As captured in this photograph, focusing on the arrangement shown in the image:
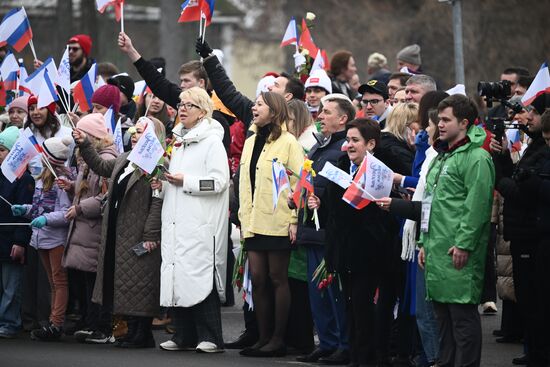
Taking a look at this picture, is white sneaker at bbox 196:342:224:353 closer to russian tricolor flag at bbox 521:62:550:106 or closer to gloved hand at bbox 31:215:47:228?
gloved hand at bbox 31:215:47:228

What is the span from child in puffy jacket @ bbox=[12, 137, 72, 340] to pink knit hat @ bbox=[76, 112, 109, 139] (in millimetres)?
387

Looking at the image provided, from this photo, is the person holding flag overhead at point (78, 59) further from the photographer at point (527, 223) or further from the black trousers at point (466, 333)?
the black trousers at point (466, 333)

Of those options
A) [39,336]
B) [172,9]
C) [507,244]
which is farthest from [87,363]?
[172,9]

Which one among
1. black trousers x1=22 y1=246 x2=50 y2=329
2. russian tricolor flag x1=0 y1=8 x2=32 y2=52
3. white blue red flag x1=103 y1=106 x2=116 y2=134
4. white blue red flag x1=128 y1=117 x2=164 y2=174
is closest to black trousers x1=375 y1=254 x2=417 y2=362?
white blue red flag x1=128 y1=117 x2=164 y2=174

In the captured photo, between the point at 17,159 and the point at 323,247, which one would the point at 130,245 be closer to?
the point at 17,159

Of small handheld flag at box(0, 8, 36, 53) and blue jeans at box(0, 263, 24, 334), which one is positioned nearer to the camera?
blue jeans at box(0, 263, 24, 334)

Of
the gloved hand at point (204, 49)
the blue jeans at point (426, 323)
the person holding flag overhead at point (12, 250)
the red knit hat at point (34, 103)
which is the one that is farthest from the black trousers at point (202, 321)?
the red knit hat at point (34, 103)

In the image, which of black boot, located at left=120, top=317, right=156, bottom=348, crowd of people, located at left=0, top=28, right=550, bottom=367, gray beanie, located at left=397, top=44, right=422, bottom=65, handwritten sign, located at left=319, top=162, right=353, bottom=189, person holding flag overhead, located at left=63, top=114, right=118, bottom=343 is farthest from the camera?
gray beanie, located at left=397, top=44, right=422, bottom=65

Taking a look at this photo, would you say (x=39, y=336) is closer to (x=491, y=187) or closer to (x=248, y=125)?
(x=248, y=125)

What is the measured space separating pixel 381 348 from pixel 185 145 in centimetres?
246

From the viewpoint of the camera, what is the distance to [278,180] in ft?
36.1

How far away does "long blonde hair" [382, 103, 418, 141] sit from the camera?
10855mm

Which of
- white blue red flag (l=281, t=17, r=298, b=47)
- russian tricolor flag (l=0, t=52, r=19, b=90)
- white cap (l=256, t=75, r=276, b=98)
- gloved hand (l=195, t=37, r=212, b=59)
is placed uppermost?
white blue red flag (l=281, t=17, r=298, b=47)

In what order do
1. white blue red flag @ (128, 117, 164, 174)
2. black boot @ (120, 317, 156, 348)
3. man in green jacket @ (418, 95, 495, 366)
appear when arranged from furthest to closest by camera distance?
black boot @ (120, 317, 156, 348) < white blue red flag @ (128, 117, 164, 174) < man in green jacket @ (418, 95, 495, 366)
